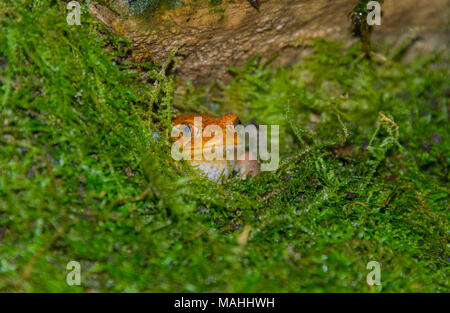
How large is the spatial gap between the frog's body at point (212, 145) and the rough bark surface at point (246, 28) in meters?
0.48

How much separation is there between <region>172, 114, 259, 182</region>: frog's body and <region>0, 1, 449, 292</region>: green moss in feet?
0.52

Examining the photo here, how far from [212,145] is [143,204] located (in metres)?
0.65

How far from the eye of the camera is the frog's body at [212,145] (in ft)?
6.66

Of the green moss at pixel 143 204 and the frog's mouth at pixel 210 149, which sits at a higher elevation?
the frog's mouth at pixel 210 149

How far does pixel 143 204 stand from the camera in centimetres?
151

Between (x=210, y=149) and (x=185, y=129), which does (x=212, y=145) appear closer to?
Result: (x=210, y=149)

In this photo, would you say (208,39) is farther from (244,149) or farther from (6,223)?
(6,223)

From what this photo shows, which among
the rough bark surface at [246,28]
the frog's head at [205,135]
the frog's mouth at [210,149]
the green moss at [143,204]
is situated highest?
the rough bark surface at [246,28]

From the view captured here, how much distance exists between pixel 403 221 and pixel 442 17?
6.41 feet

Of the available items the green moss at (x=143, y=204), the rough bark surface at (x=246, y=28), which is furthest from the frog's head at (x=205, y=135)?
the rough bark surface at (x=246, y=28)

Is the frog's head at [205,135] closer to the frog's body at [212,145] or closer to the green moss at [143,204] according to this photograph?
the frog's body at [212,145]

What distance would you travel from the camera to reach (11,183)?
1.33 metres

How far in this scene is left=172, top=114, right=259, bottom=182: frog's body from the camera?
6.66 feet
